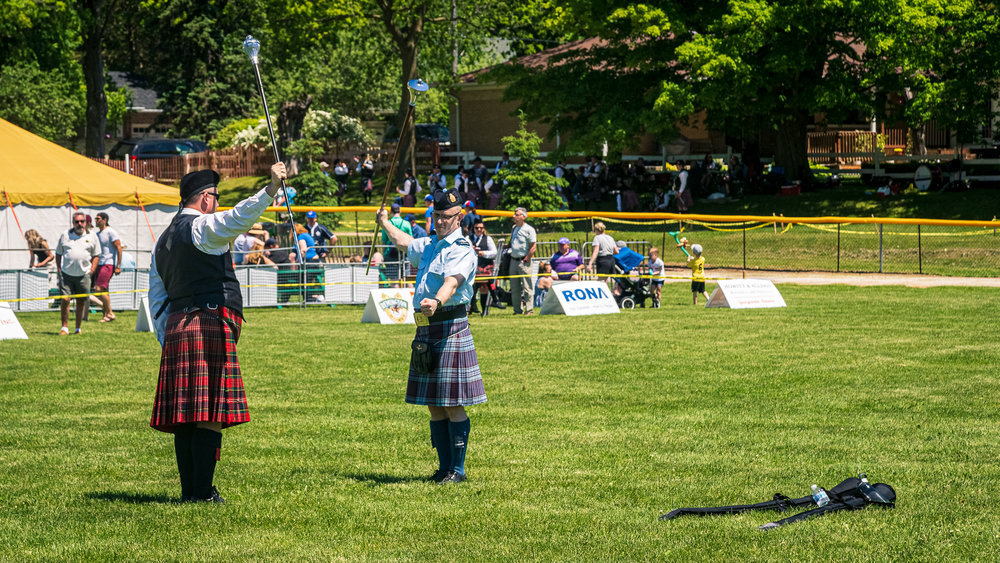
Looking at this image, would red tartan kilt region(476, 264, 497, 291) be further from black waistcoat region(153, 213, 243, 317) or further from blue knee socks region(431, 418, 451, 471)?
black waistcoat region(153, 213, 243, 317)

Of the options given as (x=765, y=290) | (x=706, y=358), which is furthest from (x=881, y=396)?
(x=765, y=290)

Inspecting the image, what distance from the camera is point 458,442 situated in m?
7.29

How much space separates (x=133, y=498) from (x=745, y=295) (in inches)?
531

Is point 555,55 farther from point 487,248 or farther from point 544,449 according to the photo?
point 544,449

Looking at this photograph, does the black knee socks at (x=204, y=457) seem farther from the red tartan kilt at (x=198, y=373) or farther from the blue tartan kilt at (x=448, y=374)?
the blue tartan kilt at (x=448, y=374)

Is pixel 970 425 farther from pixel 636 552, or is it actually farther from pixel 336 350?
pixel 336 350

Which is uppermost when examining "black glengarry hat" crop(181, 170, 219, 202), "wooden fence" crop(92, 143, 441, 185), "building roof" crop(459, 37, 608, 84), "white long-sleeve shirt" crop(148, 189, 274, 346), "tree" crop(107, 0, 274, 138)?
"tree" crop(107, 0, 274, 138)

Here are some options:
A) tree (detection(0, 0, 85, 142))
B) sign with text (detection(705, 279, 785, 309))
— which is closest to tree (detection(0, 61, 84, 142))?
tree (detection(0, 0, 85, 142))

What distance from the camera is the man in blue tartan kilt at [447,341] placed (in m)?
7.10

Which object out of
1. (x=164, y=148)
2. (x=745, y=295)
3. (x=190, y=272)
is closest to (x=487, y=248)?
(x=745, y=295)

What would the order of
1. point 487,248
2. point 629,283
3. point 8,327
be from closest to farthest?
1. point 8,327
2. point 487,248
3. point 629,283

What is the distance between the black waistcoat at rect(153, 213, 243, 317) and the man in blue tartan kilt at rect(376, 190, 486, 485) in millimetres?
1172

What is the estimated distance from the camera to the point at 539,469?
304 inches

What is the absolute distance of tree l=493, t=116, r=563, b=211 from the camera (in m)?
32.6
